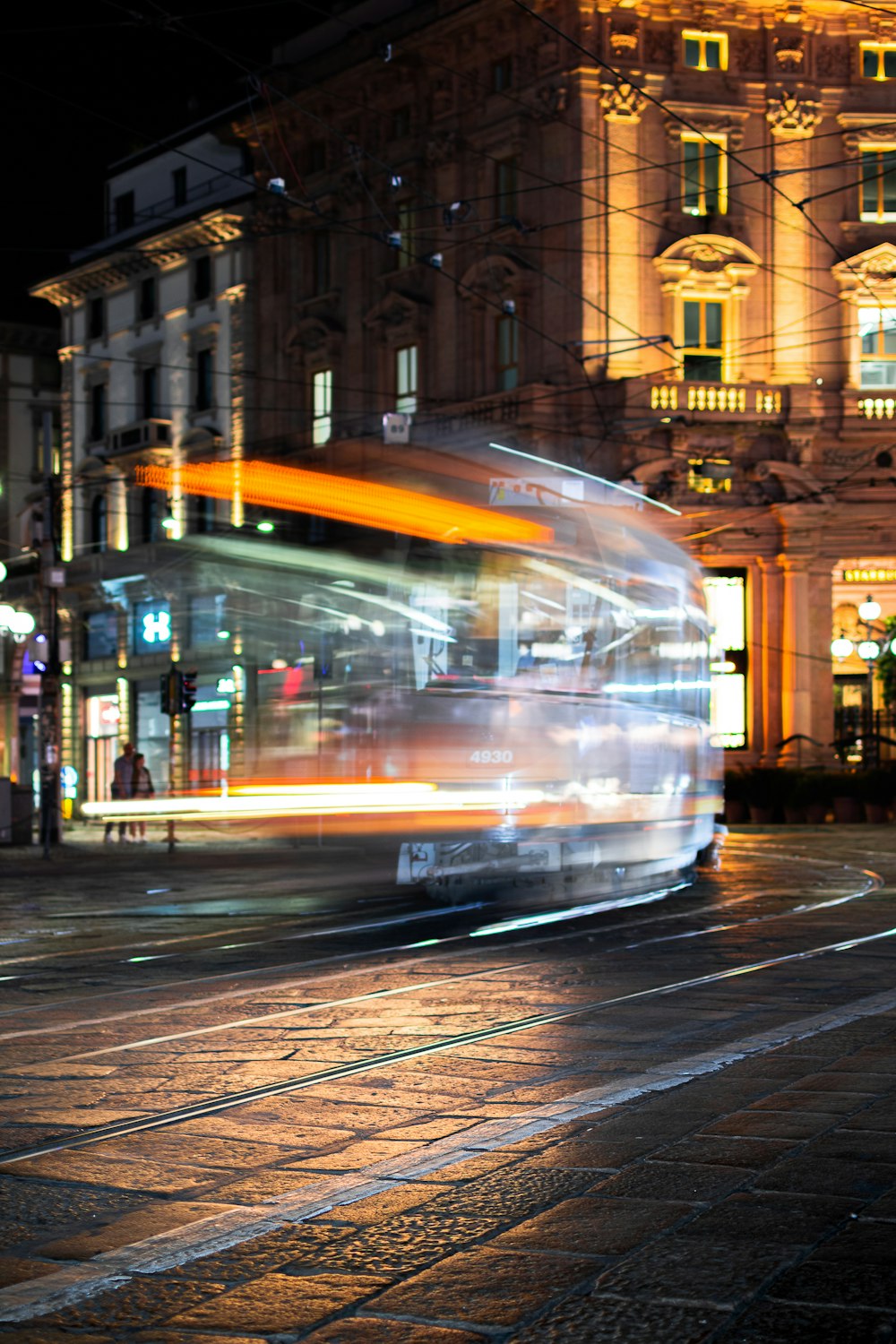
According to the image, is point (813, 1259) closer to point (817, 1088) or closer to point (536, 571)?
point (817, 1088)

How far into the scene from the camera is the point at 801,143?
130 ft

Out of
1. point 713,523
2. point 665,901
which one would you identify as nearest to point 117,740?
point 713,523

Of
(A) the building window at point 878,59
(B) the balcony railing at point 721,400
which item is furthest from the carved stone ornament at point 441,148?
(A) the building window at point 878,59

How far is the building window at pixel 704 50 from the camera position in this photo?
131 feet

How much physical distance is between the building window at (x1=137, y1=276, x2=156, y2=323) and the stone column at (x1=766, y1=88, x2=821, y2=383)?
19782 mm

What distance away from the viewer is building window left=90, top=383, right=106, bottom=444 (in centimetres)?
5369

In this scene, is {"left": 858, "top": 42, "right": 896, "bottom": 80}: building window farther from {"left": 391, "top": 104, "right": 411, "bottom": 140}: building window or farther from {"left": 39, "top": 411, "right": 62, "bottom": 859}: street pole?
{"left": 39, "top": 411, "right": 62, "bottom": 859}: street pole

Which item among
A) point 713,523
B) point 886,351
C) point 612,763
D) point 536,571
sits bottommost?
point 612,763

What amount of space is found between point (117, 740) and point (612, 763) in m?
36.6

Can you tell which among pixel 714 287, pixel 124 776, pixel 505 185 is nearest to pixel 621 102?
pixel 505 185

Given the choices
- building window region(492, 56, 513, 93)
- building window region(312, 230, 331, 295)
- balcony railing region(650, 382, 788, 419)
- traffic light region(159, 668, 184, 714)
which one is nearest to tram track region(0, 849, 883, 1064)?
traffic light region(159, 668, 184, 714)

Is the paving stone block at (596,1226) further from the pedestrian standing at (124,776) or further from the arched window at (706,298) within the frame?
the arched window at (706,298)

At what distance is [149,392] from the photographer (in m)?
51.2

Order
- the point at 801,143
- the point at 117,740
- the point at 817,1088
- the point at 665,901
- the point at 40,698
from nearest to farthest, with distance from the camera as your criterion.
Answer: the point at 817,1088
the point at 665,901
the point at 40,698
the point at 801,143
the point at 117,740
